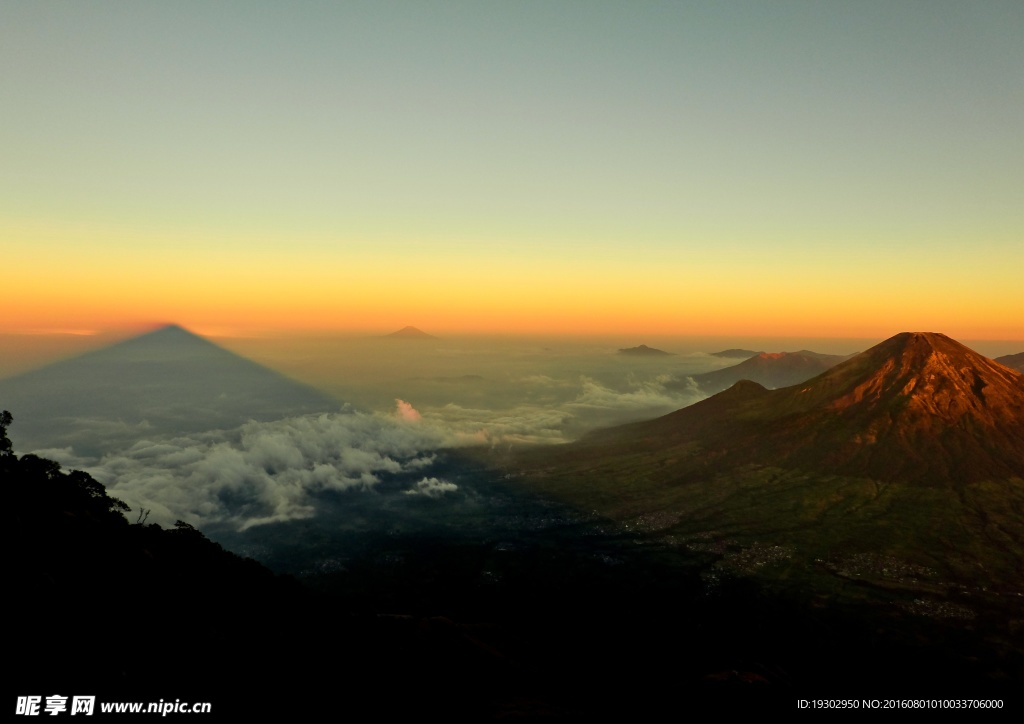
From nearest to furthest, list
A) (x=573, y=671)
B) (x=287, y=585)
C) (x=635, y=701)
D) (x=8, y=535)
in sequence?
1. (x=8, y=535)
2. (x=635, y=701)
3. (x=287, y=585)
4. (x=573, y=671)

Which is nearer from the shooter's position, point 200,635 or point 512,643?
point 200,635

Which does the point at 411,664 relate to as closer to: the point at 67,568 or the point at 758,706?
the point at 67,568

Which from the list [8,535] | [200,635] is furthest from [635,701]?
[8,535]

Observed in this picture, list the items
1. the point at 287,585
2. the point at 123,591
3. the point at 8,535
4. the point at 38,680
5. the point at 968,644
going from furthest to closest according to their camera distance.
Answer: the point at 968,644, the point at 287,585, the point at 123,591, the point at 8,535, the point at 38,680

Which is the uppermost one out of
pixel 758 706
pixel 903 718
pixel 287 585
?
pixel 287 585

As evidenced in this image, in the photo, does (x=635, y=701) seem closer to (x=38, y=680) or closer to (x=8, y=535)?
(x=38, y=680)

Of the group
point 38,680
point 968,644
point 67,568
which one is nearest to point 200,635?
point 67,568

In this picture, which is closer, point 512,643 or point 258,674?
point 258,674

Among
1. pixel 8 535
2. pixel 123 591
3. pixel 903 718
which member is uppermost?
pixel 8 535

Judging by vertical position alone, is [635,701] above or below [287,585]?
below

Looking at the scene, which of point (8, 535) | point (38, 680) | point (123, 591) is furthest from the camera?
point (123, 591)
